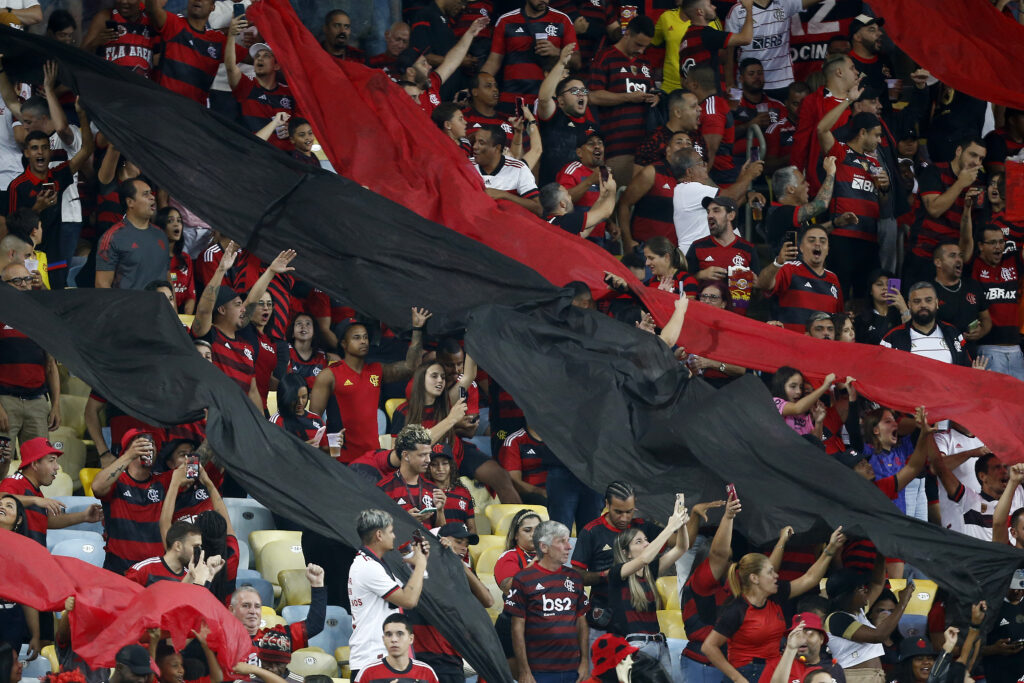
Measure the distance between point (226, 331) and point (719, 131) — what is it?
5.02m

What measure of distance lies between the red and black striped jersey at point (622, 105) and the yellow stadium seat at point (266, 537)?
508cm

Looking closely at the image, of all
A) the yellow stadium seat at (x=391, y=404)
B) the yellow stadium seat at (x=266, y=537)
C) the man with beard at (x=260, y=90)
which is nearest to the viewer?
the yellow stadium seat at (x=266, y=537)

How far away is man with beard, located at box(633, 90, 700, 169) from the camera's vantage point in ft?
45.2

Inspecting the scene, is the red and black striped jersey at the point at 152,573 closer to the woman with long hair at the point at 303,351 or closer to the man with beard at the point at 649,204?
the woman with long hair at the point at 303,351

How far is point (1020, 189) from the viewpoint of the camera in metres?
14.3

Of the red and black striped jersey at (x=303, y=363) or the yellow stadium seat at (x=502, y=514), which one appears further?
the red and black striped jersey at (x=303, y=363)

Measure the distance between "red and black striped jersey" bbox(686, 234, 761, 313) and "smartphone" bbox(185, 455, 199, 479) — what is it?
4.12 m

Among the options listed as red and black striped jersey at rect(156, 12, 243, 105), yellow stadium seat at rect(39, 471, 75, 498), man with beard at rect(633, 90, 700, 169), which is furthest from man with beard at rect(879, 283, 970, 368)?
yellow stadium seat at rect(39, 471, 75, 498)

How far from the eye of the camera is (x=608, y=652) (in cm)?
902

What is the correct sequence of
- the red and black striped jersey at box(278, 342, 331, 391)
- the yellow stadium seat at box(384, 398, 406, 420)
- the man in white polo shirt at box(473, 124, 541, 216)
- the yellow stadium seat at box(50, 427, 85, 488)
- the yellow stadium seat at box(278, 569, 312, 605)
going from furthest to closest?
the man in white polo shirt at box(473, 124, 541, 216)
the yellow stadium seat at box(384, 398, 406, 420)
the red and black striped jersey at box(278, 342, 331, 391)
the yellow stadium seat at box(50, 427, 85, 488)
the yellow stadium seat at box(278, 569, 312, 605)

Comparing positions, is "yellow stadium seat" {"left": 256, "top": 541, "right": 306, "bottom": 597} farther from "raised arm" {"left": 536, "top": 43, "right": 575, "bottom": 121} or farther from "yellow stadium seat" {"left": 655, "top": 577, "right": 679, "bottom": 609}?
"raised arm" {"left": 536, "top": 43, "right": 575, "bottom": 121}

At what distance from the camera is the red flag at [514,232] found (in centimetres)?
1091

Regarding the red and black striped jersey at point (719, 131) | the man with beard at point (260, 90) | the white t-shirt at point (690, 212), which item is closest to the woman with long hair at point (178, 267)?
the man with beard at point (260, 90)

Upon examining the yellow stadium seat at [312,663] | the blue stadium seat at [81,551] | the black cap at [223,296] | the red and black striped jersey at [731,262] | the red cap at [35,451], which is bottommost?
the red and black striped jersey at [731,262]
